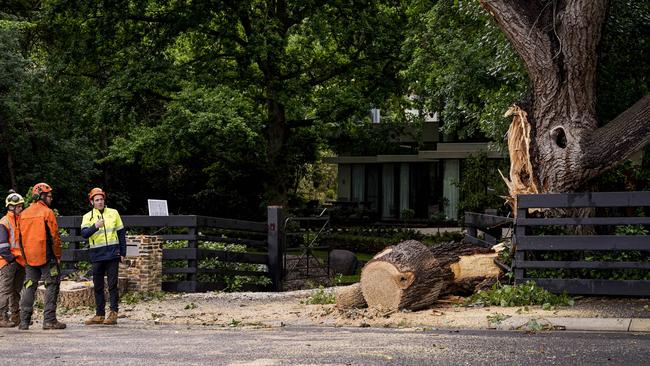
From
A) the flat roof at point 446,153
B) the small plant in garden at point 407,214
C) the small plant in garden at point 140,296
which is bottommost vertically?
the small plant in garden at point 140,296

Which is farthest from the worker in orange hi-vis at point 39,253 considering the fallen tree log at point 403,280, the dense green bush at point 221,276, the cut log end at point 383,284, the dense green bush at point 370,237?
the dense green bush at point 370,237

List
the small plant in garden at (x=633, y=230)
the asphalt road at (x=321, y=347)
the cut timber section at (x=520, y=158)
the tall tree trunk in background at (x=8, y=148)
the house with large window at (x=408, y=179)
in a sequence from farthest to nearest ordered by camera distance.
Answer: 1. the house with large window at (x=408, y=179)
2. the tall tree trunk in background at (x=8, y=148)
3. the cut timber section at (x=520, y=158)
4. the small plant in garden at (x=633, y=230)
5. the asphalt road at (x=321, y=347)

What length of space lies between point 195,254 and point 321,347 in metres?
7.46

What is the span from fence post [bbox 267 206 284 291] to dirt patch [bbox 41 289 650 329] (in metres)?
2.90

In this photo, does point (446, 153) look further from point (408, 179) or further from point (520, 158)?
point (520, 158)

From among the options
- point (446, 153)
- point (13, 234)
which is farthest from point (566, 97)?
point (446, 153)

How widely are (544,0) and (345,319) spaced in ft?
18.9

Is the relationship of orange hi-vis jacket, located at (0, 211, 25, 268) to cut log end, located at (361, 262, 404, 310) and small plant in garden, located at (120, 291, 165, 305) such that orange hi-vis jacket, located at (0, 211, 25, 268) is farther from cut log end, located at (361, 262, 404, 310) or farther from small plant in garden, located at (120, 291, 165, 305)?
cut log end, located at (361, 262, 404, 310)

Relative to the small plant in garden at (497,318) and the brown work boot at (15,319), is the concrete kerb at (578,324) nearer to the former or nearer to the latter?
the small plant in garden at (497,318)

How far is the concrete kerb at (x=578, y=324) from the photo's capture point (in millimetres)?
11680

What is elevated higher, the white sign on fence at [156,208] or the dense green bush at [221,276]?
the white sign on fence at [156,208]

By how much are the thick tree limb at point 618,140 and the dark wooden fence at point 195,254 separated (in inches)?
268

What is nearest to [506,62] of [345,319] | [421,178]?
[345,319]

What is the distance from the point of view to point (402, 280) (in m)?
13.5
